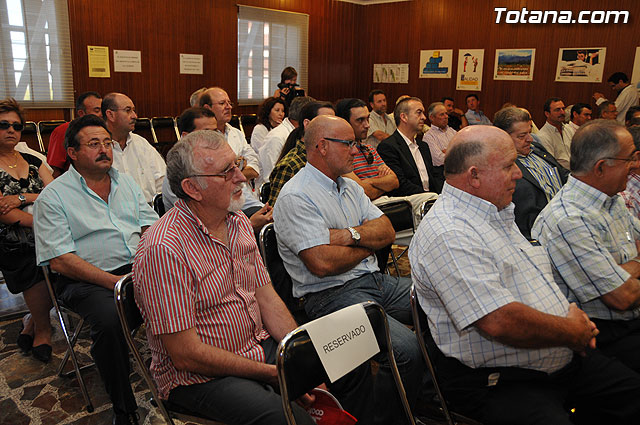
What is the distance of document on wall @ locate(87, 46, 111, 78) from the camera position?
7879 mm

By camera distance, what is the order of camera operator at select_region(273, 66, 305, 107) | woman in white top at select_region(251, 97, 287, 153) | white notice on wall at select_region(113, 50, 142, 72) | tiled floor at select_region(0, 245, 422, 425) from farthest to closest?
white notice on wall at select_region(113, 50, 142, 72), camera operator at select_region(273, 66, 305, 107), woman in white top at select_region(251, 97, 287, 153), tiled floor at select_region(0, 245, 422, 425)

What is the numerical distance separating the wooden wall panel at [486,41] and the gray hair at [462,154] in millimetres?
9478

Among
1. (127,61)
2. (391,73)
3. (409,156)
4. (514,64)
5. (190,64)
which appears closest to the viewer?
(409,156)

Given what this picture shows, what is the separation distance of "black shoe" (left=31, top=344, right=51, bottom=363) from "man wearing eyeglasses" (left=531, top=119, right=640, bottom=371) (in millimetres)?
2988

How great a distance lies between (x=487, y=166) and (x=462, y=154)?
11 centimetres

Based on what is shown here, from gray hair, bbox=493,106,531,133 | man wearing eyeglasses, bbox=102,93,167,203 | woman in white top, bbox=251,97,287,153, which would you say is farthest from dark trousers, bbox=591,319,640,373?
woman in white top, bbox=251,97,287,153

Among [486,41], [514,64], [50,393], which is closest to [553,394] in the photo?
[50,393]

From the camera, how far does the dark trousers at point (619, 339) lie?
2293 millimetres

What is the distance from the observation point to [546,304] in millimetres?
1948

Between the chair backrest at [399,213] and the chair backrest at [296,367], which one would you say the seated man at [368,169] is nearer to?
the chair backrest at [399,213]

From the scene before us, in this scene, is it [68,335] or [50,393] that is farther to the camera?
[50,393]

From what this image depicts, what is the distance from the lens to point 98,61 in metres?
7.97

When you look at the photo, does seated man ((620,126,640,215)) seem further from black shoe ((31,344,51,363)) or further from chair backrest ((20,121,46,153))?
chair backrest ((20,121,46,153))

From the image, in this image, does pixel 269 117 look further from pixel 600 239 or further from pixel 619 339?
pixel 619 339
